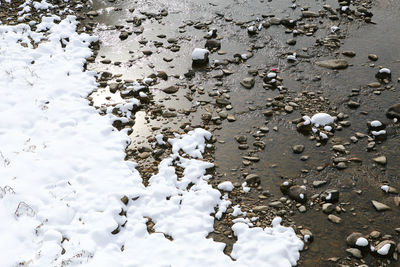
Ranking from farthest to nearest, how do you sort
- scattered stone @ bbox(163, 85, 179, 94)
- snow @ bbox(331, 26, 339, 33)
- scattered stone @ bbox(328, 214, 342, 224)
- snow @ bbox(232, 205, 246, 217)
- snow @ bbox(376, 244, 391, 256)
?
1. snow @ bbox(331, 26, 339, 33)
2. scattered stone @ bbox(163, 85, 179, 94)
3. snow @ bbox(232, 205, 246, 217)
4. scattered stone @ bbox(328, 214, 342, 224)
5. snow @ bbox(376, 244, 391, 256)

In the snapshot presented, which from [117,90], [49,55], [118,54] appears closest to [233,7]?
[118,54]

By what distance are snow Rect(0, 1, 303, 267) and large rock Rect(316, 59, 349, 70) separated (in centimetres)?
387

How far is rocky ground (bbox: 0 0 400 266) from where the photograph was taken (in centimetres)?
578

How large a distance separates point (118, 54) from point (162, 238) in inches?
251

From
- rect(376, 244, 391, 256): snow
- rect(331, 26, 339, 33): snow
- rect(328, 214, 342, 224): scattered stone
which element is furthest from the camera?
rect(331, 26, 339, 33): snow

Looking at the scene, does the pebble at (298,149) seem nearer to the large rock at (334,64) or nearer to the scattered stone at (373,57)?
the large rock at (334,64)

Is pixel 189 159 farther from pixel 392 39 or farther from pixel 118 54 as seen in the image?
pixel 392 39

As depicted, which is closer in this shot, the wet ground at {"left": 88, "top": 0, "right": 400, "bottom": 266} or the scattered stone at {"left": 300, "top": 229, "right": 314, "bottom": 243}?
the scattered stone at {"left": 300, "top": 229, "right": 314, "bottom": 243}

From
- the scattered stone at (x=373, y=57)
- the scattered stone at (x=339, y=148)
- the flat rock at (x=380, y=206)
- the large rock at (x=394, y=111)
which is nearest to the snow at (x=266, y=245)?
the flat rock at (x=380, y=206)

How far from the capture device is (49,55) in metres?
9.91

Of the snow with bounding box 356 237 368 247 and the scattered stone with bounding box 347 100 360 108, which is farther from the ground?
the scattered stone with bounding box 347 100 360 108

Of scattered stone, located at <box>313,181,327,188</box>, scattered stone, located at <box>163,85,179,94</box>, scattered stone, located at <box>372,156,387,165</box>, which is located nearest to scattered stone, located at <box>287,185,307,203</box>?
scattered stone, located at <box>313,181,327,188</box>

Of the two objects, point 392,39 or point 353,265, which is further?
point 392,39

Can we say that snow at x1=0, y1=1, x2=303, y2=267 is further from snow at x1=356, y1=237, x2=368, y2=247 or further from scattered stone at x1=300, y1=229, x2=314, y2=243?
snow at x1=356, y1=237, x2=368, y2=247
